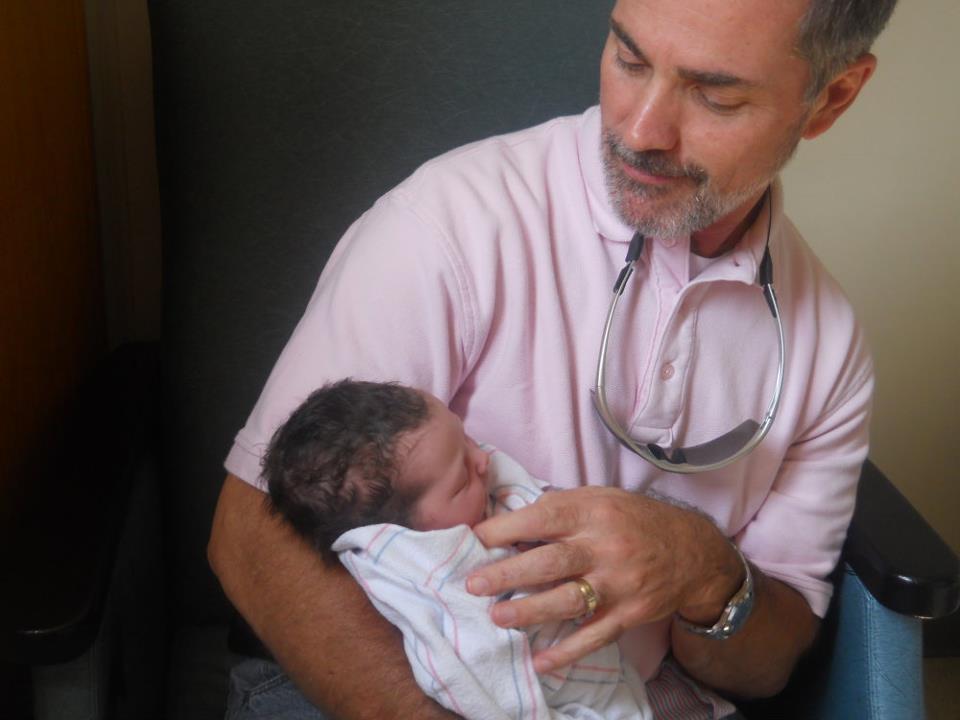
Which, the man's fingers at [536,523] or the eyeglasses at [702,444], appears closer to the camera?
the man's fingers at [536,523]

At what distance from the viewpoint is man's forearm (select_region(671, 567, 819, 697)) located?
1129 mm

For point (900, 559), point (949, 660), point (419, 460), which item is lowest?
point (949, 660)

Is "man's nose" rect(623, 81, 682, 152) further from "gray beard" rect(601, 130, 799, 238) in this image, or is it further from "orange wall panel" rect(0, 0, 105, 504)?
"orange wall panel" rect(0, 0, 105, 504)

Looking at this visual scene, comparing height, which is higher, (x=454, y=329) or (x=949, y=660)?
(x=454, y=329)

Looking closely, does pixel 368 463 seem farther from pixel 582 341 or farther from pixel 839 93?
pixel 839 93

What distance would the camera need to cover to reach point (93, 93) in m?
1.42

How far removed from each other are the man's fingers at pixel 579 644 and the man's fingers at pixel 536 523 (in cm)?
9

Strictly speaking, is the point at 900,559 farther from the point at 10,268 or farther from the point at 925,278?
the point at 10,268

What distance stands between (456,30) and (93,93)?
545 mm

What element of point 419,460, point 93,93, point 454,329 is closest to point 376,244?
point 454,329

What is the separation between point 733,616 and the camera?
42.3 inches

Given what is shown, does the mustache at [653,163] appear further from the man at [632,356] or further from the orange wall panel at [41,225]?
the orange wall panel at [41,225]

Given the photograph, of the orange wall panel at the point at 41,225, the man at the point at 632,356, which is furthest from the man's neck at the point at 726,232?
the orange wall panel at the point at 41,225

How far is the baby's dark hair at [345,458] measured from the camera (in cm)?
87
